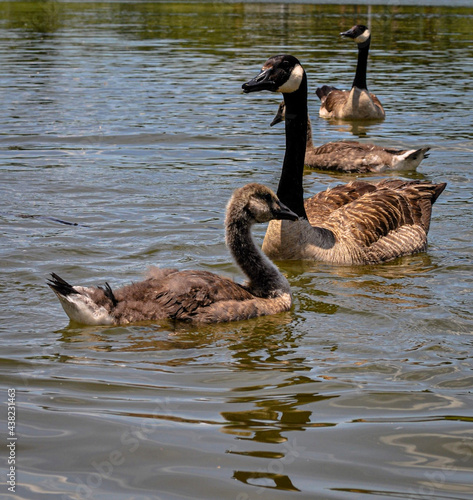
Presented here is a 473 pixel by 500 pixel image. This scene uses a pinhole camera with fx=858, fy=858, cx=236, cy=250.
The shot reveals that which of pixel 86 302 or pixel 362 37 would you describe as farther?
pixel 362 37

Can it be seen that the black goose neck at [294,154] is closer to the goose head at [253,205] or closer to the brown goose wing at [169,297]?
the goose head at [253,205]

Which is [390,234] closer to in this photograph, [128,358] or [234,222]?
[234,222]

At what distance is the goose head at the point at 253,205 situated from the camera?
27.7ft

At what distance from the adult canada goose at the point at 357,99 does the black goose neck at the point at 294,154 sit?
8673 millimetres

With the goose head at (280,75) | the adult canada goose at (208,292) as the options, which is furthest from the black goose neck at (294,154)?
the adult canada goose at (208,292)

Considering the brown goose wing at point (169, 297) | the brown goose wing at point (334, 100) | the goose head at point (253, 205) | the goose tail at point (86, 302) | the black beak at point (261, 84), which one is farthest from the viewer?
the brown goose wing at point (334, 100)

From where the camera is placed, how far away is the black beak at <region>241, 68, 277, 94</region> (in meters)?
9.82

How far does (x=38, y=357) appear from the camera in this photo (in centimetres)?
702

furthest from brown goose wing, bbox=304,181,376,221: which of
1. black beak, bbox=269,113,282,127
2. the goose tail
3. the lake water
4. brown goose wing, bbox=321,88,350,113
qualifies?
brown goose wing, bbox=321,88,350,113

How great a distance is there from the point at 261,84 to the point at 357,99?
395 inches

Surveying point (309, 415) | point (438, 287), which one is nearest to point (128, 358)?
point (309, 415)

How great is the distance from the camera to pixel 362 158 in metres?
15.3

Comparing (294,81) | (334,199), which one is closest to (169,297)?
(294,81)

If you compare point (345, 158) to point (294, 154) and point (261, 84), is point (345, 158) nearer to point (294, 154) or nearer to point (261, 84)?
point (294, 154)
